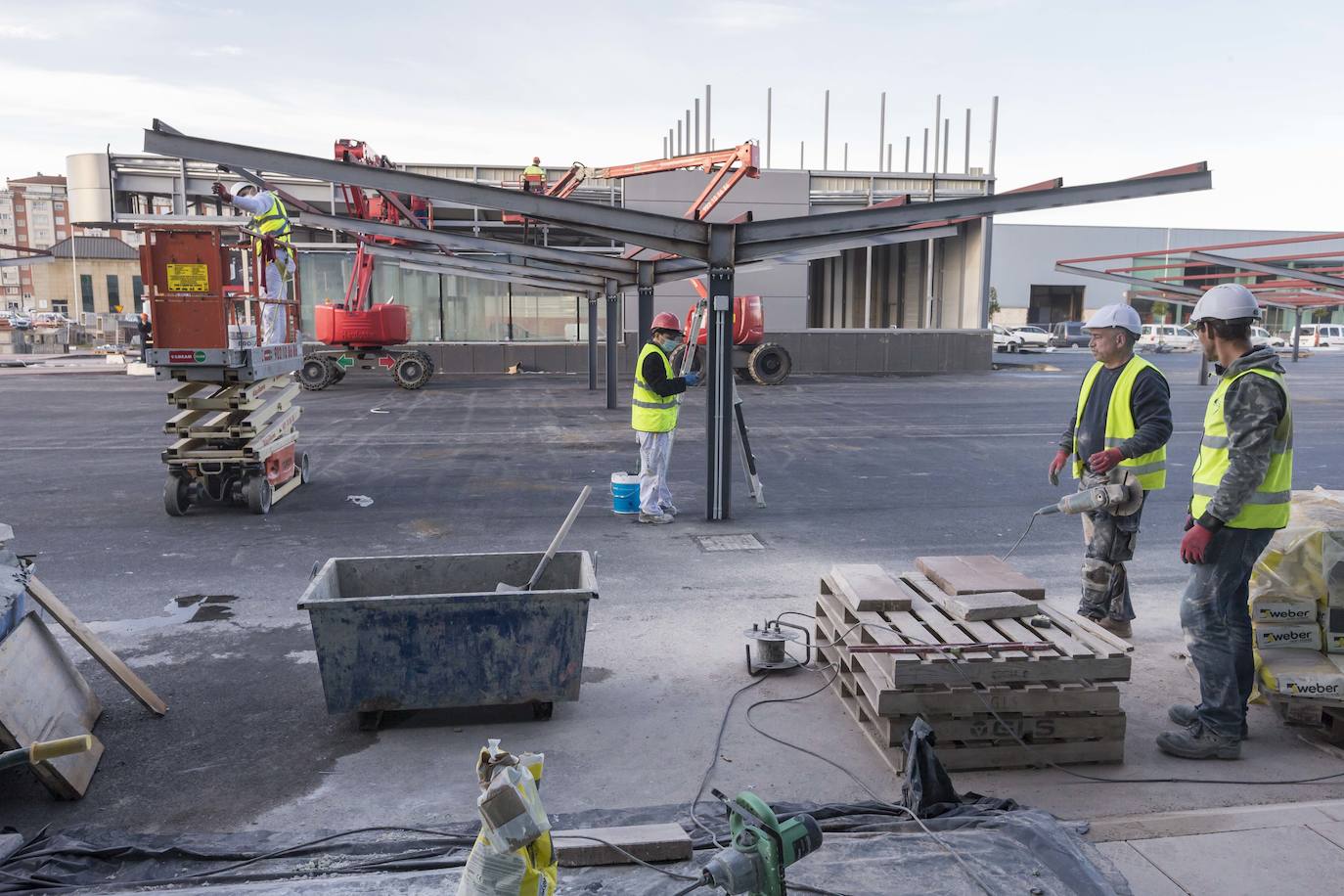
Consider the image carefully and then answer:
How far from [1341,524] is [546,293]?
93.8 ft

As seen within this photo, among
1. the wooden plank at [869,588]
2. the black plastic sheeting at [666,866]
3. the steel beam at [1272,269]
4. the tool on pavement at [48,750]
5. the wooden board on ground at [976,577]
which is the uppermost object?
the steel beam at [1272,269]

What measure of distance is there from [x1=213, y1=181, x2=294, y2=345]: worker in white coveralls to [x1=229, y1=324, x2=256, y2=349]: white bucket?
18 cm

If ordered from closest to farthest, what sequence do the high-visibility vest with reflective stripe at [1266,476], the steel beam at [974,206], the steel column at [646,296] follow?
the high-visibility vest with reflective stripe at [1266,476] → the steel beam at [974,206] → the steel column at [646,296]

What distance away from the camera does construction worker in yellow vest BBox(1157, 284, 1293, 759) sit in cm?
458

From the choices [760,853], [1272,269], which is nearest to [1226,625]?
[760,853]

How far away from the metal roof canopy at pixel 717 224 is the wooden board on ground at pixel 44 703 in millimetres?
4970

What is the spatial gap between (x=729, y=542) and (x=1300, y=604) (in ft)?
16.4

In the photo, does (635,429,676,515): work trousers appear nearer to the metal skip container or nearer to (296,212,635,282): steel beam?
the metal skip container

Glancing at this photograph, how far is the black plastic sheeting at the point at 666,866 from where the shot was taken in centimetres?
361

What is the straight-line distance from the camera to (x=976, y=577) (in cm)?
556

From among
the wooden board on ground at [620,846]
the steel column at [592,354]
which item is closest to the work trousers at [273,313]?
the wooden board on ground at [620,846]

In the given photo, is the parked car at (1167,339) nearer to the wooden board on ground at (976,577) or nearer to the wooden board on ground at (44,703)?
the wooden board on ground at (976,577)

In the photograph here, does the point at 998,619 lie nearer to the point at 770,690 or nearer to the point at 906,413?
the point at 770,690

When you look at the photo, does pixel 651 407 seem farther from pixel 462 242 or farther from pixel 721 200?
pixel 721 200
